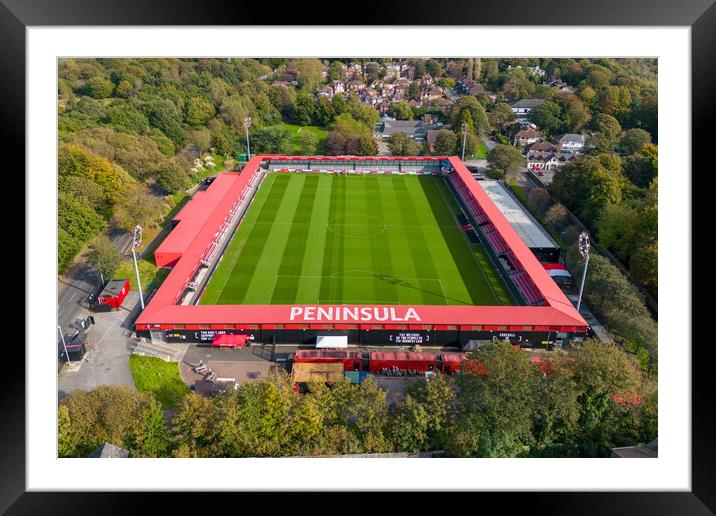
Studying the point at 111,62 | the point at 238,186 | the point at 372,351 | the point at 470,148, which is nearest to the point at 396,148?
the point at 470,148

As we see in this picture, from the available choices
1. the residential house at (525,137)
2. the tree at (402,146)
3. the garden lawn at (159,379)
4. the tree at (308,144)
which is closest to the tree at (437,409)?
the garden lawn at (159,379)

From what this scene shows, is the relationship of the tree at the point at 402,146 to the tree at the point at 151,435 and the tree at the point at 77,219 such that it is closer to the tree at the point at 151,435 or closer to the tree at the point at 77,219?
the tree at the point at 77,219

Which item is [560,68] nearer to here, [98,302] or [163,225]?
[163,225]

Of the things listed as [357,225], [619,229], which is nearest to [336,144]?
[357,225]

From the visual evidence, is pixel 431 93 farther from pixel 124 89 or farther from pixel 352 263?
pixel 352 263

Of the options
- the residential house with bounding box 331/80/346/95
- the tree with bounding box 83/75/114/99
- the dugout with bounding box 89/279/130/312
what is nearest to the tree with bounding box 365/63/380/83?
the residential house with bounding box 331/80/346/95

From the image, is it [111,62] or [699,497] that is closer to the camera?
[699,497]
